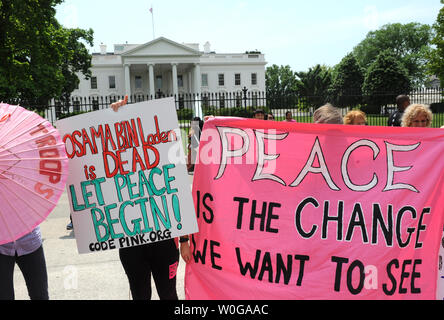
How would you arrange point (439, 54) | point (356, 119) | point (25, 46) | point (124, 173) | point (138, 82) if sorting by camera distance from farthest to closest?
point (138, 82), point (439, 54), point (25, 46), point (356, 119), point (124, 173)

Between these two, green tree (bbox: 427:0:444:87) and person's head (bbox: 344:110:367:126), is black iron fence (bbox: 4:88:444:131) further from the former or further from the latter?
green tree (bbox: 427:0:444:87)

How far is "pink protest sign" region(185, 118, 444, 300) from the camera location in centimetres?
268

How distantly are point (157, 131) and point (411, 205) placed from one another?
182 centimetres

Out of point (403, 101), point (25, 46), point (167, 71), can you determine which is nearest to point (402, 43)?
point (167, 71)

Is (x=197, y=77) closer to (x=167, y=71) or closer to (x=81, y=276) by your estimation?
(x=167, y=71)

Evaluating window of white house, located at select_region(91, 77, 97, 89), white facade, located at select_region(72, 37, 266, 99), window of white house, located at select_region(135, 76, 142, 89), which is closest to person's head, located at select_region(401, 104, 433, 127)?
white facade, located at select_region(72, 37, 266, 99)

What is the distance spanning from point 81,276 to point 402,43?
84.3 m

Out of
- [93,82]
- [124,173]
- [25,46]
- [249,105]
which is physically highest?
[93,82]

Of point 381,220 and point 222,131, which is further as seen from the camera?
point 222,131

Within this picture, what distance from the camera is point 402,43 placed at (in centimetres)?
7650

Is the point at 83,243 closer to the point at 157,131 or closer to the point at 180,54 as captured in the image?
the point at 157,131

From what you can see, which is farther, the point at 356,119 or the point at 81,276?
the point at 81,276
